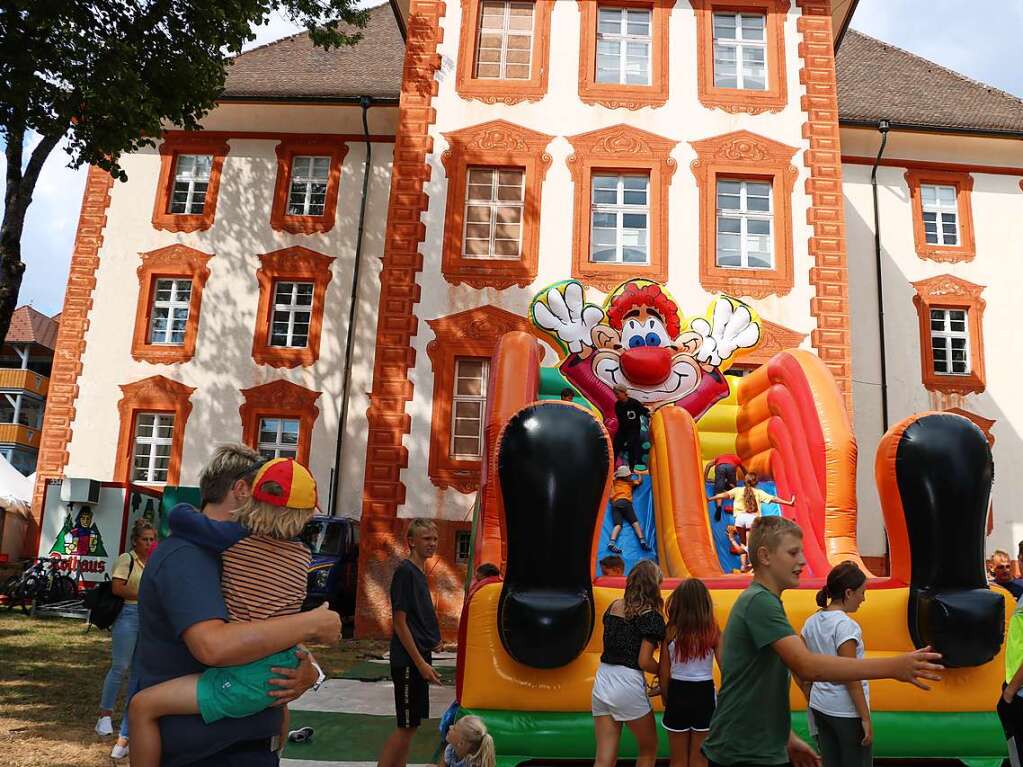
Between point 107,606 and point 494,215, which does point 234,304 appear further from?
point 107,606

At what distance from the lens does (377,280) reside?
61.6 ft

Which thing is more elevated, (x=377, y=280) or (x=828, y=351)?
(x=377, y=280)

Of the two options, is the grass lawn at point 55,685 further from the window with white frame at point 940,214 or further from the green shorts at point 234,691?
the window with white frame at point 940,214

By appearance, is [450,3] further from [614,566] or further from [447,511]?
[614,566]

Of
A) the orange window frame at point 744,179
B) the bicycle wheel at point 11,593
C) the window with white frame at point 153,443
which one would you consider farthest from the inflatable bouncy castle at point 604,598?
the window with white frame at point 153,443

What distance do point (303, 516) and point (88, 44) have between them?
34.8 ft

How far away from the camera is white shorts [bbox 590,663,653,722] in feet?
15.5

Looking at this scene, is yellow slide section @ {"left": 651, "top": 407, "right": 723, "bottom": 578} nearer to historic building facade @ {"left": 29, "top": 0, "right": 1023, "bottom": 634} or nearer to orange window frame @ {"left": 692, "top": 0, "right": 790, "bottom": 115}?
historic building facade @ {"left": 29, "top": 0, "right": 1023, "bottom": 634}

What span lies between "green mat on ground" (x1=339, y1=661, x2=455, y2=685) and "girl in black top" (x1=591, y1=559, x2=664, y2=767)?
5.27 metres

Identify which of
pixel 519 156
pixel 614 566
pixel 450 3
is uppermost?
pixel 450 3

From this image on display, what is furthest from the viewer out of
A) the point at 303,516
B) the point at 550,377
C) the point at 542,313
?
the point at 550,377

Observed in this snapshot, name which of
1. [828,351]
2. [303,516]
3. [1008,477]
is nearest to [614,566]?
[303,516]

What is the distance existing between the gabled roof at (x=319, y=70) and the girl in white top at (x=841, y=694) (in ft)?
54.2

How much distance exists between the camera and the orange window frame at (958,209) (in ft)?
61.4
